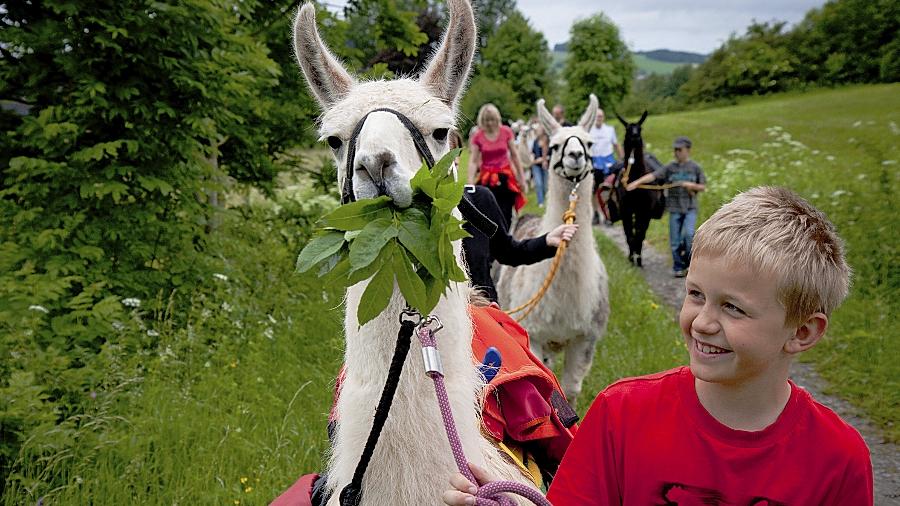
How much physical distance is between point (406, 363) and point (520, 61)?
156 feet

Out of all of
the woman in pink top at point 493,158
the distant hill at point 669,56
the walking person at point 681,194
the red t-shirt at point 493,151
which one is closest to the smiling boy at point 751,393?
the woman in pink top at point 493,158

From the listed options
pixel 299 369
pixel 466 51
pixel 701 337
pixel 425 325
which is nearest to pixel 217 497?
pixel 299 369

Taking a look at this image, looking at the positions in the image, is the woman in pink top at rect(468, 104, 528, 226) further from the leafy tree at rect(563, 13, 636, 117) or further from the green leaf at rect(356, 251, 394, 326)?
the leafy tree at rect(563, 13, 636, 117)

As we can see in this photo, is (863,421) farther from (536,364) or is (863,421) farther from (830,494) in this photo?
(830,494)

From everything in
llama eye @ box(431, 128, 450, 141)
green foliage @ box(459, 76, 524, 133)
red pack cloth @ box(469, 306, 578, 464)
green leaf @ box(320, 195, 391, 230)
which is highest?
green foliage @ box(459, 76, 524, 133)

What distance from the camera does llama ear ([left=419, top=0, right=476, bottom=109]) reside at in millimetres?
2146

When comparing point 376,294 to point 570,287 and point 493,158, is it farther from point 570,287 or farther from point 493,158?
point 493,158

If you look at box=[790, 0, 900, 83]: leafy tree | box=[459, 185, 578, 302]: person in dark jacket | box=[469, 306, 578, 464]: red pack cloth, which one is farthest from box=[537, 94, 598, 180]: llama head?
box=[790, 0, 900, 83]: leafy tree

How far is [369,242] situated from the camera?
1501mm

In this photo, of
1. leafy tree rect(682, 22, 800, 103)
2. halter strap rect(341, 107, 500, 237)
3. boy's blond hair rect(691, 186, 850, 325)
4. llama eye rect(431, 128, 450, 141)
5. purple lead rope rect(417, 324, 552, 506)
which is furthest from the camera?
leafy tree rect(682, 22, 800, 103)

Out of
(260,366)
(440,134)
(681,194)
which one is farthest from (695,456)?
(681,194)

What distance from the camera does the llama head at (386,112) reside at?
170 cm

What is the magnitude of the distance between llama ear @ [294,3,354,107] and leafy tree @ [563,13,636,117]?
4312cm

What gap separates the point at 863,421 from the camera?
4.80 metres
